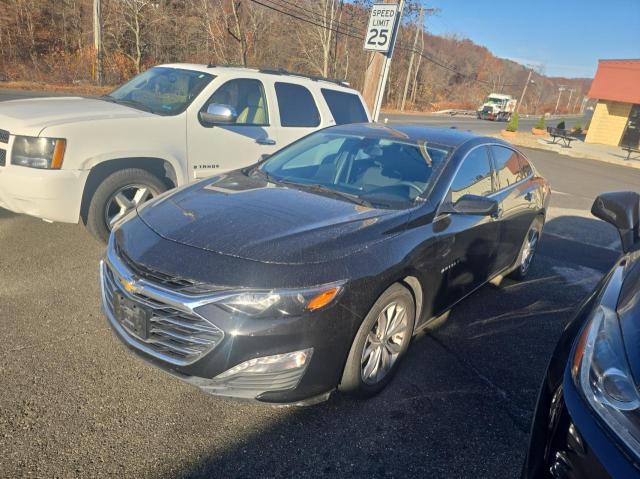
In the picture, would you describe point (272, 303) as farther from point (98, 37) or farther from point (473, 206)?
point (98, 37)

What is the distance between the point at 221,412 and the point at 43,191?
2707 millimetres

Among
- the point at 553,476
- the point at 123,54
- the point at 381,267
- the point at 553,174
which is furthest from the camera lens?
the point at 123,54

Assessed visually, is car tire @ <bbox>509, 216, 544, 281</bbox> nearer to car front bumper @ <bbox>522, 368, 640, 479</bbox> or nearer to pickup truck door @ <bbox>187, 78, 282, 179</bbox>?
pickup truck door @ <bbox>187, 78, 282, 179</bbox>

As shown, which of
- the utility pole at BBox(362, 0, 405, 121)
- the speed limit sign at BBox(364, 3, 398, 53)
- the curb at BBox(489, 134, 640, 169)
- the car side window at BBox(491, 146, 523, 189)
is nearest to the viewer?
the car side window at BBox(491, 146, 523, 189)

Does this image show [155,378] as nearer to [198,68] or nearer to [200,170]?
[200,170]

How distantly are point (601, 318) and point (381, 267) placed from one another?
3.59 feet

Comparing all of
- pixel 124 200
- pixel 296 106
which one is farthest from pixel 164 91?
pixel 296 106

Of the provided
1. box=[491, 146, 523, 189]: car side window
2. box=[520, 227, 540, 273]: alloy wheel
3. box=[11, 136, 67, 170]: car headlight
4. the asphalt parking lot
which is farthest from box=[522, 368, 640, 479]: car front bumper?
box=[11, 136, 67, 170]: car headlight

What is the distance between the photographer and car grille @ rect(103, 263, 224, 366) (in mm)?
2236

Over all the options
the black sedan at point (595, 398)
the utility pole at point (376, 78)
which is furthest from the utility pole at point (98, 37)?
the black sedan at point (595, 398)

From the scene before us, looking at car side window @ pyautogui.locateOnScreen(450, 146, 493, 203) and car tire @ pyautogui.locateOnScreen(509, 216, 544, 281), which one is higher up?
car side window @ pyautogui.locateOnScreen(450, 146, 493, 203)

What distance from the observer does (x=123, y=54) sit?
32750 mm

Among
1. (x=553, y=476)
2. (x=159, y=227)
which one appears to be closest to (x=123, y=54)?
(x=159, y=227)

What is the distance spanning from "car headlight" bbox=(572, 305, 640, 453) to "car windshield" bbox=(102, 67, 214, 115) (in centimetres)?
440
